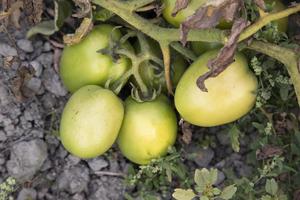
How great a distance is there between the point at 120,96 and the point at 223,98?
0.50 metres

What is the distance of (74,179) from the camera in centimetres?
241

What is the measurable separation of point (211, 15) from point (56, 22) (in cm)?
74

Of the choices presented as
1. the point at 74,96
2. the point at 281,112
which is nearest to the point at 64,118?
the point at 74,96

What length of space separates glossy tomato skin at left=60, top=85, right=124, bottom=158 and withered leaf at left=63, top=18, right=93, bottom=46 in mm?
188

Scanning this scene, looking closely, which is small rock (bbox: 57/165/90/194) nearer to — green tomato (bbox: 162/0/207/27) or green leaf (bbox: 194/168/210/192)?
green leaf (bbox: 194/168/210/192)

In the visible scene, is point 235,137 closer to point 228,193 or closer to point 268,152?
point 268,152

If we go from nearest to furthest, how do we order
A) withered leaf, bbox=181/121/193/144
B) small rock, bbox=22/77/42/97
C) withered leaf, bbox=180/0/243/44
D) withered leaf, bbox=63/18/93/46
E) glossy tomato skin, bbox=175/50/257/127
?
withered leaf, bbox=180/0/243/44 → glossy tomato skin, bbox=175/50/257/127 → withered leaf, bbox=63/18/93/46 → withered leaf, bbox=181/121/193/144 → small rock, bbox=22/77/42/97

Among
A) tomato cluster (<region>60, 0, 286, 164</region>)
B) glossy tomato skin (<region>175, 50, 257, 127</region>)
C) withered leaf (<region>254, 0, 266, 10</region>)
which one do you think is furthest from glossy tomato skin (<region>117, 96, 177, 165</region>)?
withered leaf (<region>254, 0, 266, 10</region>)

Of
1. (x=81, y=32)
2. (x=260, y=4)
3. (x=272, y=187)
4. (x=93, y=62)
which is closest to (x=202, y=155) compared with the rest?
(x=272, y=187)

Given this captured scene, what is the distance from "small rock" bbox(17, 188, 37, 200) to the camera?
2.35 meters

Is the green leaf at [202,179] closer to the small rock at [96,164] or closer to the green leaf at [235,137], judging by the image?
the green leaf at [235,137]

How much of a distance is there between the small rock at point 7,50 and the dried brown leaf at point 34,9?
0.62 ft

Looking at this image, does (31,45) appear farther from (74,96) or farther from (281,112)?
(281,112)

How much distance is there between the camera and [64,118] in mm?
2205
